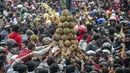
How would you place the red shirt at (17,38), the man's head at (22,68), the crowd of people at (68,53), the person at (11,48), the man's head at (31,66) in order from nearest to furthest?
1. the man's head at (22,68)
2. the man's head at (31,66)
3. the crowd of people at (68,53)
4. the person at (11,48)
5. the red shirt at (17,38)

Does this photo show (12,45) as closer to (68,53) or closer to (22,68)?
(68,53)

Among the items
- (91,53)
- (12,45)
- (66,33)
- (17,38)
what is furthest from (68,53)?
(17,38)

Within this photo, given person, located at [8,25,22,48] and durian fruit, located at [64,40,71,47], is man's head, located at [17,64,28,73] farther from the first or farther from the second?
person, located at [8,25,22,48]

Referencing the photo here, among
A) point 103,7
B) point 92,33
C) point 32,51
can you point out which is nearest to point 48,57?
point 32,51

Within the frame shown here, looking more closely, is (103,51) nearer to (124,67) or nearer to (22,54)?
(124,67)

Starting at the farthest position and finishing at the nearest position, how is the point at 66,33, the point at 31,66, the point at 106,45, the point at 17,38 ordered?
the point at 17,38 < the point at 106,45 < the point at 66,33 < the point at 31,66

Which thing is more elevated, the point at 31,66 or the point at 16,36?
the point at 16,36

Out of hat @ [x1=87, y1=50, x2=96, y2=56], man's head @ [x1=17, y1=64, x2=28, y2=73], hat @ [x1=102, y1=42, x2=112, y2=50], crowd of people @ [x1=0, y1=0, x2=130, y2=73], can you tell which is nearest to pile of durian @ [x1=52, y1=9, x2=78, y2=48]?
crowd of people @ [x1=0, y1=0, x2=130, y2=73]

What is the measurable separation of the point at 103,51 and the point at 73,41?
0.78 metres

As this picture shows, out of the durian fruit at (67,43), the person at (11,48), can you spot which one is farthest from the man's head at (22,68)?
the durian fruit at (67,43)

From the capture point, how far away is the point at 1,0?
24156 mm

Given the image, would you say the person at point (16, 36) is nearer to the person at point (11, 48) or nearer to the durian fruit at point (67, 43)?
the person at point (11, 48)

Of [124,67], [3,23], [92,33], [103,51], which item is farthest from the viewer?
[3,23]

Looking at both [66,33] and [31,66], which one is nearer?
[31,66]
